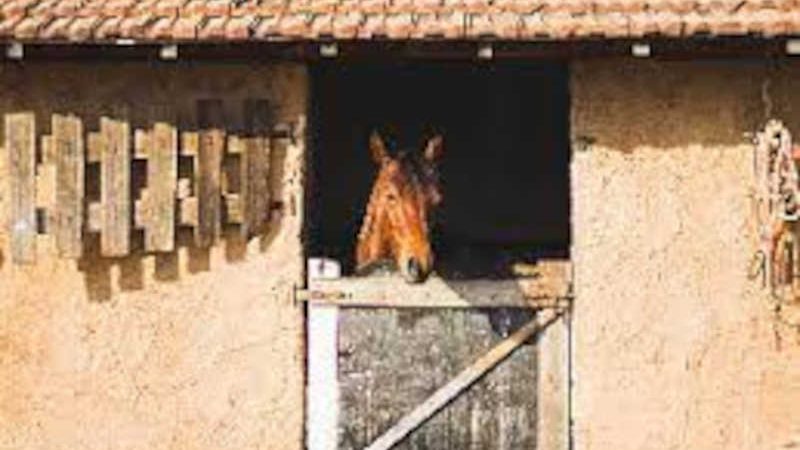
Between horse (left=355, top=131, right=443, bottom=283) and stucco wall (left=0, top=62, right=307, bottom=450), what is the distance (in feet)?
1.69

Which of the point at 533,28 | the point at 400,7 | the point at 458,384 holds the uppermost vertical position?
the point at 400,7

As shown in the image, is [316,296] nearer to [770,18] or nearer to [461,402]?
[461,402]

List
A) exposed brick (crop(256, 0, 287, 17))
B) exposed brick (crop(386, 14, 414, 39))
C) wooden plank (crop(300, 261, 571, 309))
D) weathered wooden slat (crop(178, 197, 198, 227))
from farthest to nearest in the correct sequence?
weathered wooden slat (crop(178, 197, 198, 227))
wooden plank (crop(300, 261, 571, 309))
exposed brick (crop(256, 0, 287, 17))
exposed brick (crop(386, 14, 414, 39))

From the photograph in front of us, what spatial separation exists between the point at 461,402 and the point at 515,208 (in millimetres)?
2808

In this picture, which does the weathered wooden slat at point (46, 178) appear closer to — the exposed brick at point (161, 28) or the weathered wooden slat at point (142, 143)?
the weathered wooden slat at point (142, 143)

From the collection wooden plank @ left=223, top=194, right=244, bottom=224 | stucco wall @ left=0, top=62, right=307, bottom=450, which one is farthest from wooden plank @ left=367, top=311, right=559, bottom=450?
wooden plank @ left=223, top=194, right=244, bottom=224

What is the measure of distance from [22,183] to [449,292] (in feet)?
9.53

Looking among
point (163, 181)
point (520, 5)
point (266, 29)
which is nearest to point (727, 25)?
point (520, 5)

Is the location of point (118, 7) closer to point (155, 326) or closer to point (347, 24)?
point (347, 24)

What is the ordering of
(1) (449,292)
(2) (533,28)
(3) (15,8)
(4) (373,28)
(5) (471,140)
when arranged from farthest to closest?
(5) (471,140) → (3) (15,8) → (1) (449,292) → (4) (373,28) → (2) (533,28)

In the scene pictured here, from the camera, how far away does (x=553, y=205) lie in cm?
→ 1152

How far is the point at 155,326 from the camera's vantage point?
9211 mm

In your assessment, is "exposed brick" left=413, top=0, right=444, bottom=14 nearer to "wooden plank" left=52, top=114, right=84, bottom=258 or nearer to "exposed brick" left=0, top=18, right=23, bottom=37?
"wooden plank" left=52, top=114, right=84, bottom=258

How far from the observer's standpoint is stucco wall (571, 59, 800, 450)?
877 cm
